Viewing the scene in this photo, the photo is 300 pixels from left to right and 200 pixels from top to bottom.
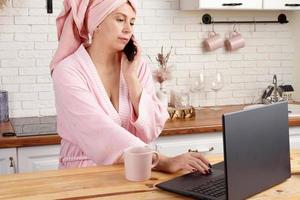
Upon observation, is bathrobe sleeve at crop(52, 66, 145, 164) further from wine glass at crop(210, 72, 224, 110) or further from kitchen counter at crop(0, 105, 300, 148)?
wine glass at crop(210, 72, 224, 110)

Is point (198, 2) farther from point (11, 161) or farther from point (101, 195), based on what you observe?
point (101, 195)

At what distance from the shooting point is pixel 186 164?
1609 millimetres

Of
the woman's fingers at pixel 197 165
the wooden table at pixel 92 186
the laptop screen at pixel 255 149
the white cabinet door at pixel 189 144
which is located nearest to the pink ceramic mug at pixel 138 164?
the wooden table at pixel 92 186

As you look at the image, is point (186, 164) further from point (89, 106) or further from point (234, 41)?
point (234, 41)

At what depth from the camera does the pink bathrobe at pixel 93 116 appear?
68.6 inches

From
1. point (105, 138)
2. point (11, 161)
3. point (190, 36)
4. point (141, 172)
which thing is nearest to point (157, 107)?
point (105, 138)

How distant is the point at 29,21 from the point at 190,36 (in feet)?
3.92

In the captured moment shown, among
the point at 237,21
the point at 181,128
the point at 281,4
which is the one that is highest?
the point at 281,4

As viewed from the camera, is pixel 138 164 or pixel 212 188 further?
pixel 138 164

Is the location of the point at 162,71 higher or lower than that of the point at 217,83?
higher

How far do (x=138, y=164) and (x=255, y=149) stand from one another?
0.39 metres

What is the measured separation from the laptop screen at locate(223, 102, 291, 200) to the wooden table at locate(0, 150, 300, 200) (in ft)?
0.16

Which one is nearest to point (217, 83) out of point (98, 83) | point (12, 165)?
point (12, 165)

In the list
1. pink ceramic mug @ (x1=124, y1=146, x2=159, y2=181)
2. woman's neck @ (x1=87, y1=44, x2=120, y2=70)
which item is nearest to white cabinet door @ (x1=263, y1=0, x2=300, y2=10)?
woman's neck @ (x1=87, y1=44, x2=120, y2=70)
